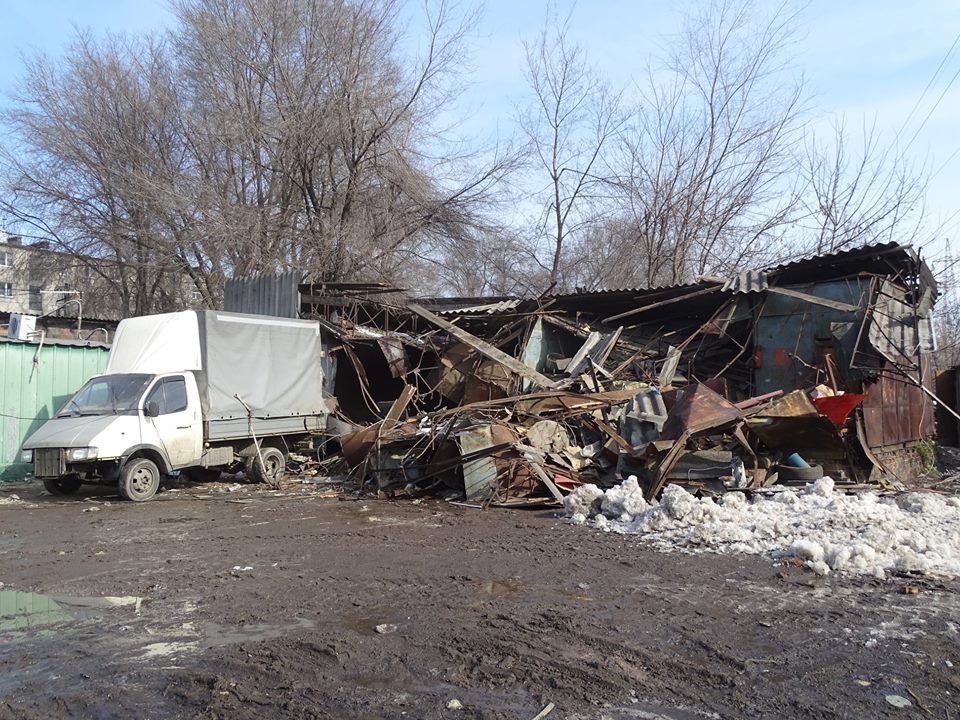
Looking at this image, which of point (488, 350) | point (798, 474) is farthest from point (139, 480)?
point (798, 474)

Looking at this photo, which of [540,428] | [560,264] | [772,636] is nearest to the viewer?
[772,636]

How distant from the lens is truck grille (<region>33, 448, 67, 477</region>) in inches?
420

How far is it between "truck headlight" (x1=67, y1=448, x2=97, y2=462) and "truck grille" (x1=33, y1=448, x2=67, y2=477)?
0.16 meters

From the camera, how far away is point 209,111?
60.4 ft

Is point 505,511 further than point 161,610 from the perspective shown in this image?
Yes

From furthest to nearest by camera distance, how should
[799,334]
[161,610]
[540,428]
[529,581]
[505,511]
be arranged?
[799,334] → [540,428] → [505,511] → [529,581] → [161,610]

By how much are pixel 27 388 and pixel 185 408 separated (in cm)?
431

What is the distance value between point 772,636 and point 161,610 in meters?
4.41

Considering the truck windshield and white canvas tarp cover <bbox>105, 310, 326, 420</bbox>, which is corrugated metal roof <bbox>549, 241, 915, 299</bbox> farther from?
the truck windshield

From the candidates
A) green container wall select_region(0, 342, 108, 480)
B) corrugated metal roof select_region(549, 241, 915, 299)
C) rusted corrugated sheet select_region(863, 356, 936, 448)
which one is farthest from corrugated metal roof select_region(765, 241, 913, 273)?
green container wall select_region(0, 342, 108, 480)

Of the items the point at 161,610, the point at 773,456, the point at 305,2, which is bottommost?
the point at 161,610

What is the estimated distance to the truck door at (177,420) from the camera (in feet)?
37.7

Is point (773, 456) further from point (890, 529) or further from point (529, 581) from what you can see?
point (529, 581)

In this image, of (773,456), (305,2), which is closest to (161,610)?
(773,456)
